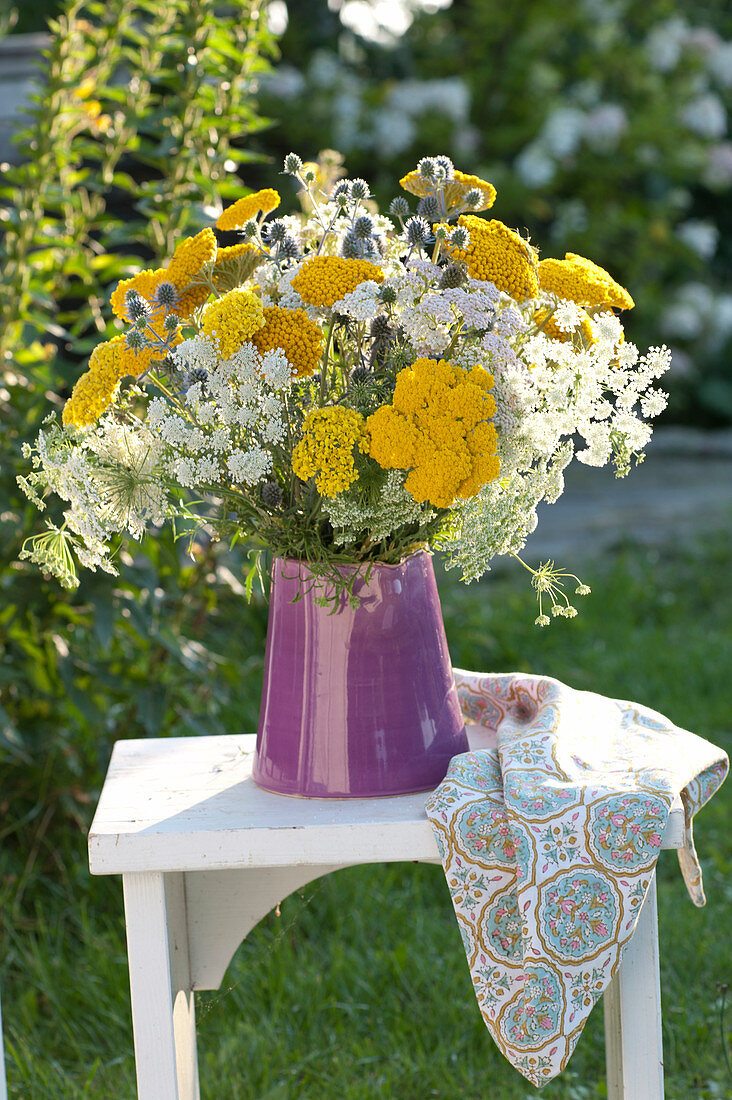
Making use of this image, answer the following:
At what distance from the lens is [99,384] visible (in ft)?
3.82

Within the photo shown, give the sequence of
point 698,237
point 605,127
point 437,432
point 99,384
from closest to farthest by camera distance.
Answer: point 437,432 < point 99,384 < point 605,127 < point 698,237

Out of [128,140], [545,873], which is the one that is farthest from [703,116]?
[545,873]

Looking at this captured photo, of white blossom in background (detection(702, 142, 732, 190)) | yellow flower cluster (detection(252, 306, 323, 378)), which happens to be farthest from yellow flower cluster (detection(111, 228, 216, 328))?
white blossom in background (detection(702, 142, 732, 190))

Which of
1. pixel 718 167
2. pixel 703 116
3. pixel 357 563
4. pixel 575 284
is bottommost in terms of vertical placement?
pixel 718 167

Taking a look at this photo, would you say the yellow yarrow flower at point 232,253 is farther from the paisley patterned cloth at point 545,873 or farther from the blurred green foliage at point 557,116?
the blurred green foliage at point 557,116

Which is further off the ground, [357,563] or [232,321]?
[232,321]

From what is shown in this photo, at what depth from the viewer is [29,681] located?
2.21 m

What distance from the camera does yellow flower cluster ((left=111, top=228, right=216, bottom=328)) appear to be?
1.18 m

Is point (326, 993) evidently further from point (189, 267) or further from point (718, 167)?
point (718, 167)

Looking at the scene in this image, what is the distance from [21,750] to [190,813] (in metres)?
1.06

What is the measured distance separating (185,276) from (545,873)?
2.27ft

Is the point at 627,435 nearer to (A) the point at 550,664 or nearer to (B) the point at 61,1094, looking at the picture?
(B) the point at 61,1094

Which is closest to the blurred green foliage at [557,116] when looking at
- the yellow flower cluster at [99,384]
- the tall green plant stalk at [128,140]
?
the tall green plant stalk at [128,140]

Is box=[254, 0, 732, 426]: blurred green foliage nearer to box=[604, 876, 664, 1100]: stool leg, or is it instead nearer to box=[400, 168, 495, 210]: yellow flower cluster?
box=[400, 168, 495, 210]: yellow flower cluster
